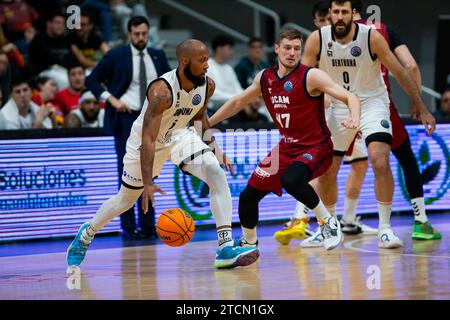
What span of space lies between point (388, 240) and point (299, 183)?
1.23 m

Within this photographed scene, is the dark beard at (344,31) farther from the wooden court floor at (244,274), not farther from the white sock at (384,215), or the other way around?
the wooden court floor at (244,274)

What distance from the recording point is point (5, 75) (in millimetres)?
12484

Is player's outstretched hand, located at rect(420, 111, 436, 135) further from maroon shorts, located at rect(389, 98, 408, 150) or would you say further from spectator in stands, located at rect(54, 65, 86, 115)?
spectator in stands, located at rect(54, 65, 86, 115)

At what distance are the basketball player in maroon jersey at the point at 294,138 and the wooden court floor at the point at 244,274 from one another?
0.40 meters

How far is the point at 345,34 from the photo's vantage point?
8984 millimetres

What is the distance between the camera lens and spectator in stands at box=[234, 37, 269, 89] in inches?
563

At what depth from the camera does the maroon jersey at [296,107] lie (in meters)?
8.29

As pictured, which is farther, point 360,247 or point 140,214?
point 140,214

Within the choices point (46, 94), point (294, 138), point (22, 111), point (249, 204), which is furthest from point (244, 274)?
point (46, 94)

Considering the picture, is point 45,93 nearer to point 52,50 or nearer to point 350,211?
point 52,50

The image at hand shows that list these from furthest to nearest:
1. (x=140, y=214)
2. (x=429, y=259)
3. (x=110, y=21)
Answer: (x=110, y=21) < (x=140, y=214) < (x=429, y=259)

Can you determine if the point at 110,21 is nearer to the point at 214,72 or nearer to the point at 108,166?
the point at 214,72
